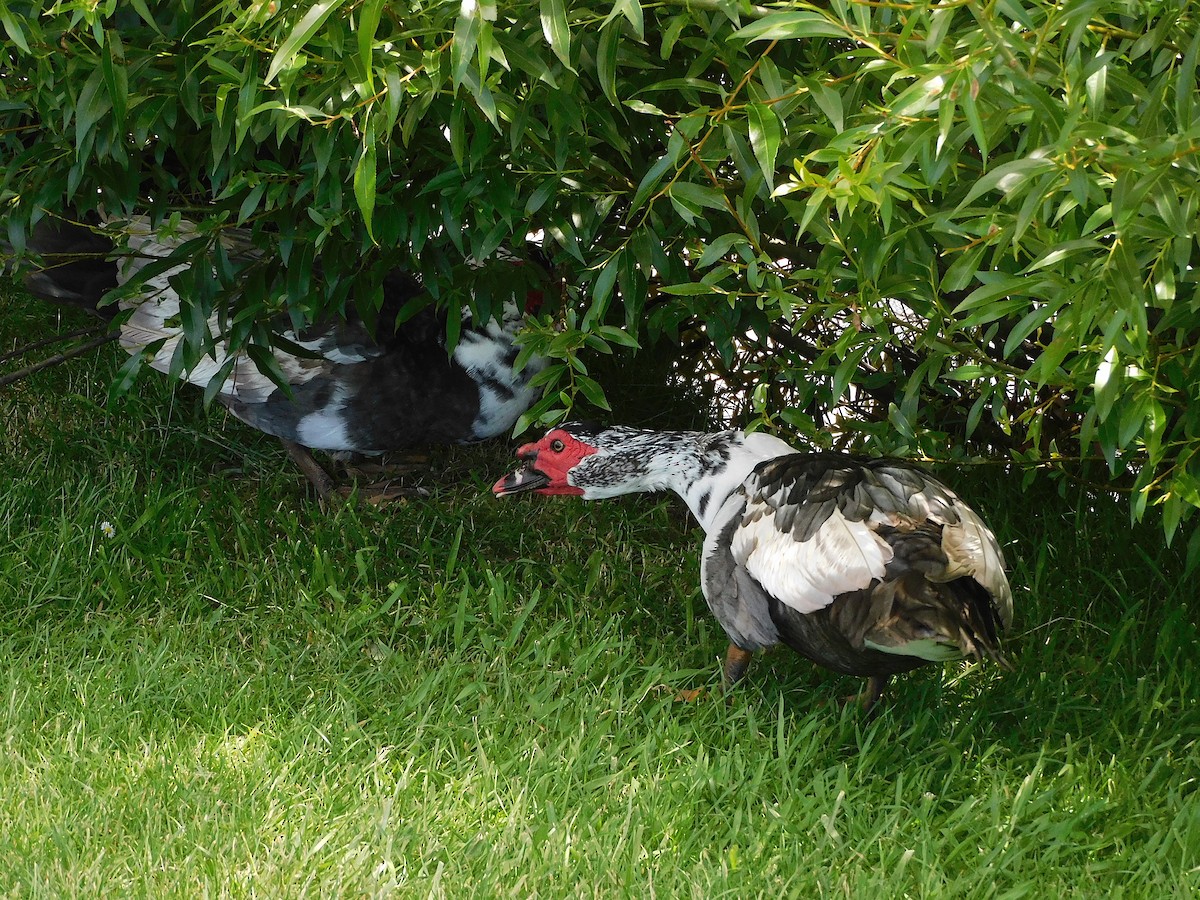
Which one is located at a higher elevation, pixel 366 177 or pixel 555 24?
pixel 555 24

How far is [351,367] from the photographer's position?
399cm

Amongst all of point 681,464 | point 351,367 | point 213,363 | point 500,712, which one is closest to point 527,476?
point 681,464

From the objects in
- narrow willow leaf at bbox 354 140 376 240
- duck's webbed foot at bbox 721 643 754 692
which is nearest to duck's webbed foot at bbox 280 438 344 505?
duck's webbed foot at bbox 721 643 754 692

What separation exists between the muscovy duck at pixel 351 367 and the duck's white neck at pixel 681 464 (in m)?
0.65

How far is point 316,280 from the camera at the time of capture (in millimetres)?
3512

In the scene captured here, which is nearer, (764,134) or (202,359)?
(764,134)

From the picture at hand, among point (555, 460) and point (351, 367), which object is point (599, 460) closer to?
point (555, 460)

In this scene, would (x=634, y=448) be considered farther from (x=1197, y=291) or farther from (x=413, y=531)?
(x=1197, y=291)

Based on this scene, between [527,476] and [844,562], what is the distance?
111 centimetres

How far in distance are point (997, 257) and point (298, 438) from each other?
8.64 feet

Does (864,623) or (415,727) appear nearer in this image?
(864,623)

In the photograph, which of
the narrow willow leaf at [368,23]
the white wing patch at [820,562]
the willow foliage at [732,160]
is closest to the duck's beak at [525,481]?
the willow foliage at [732,160]

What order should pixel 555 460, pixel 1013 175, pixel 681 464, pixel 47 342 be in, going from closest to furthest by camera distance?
pixel 1013 175 → pixel 681 464 → pixel 555 460 → pixel 47 342

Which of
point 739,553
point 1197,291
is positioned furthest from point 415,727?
point 1197,291
